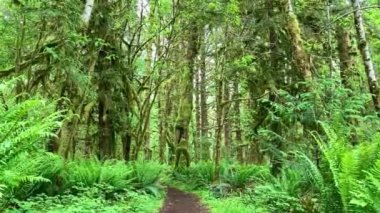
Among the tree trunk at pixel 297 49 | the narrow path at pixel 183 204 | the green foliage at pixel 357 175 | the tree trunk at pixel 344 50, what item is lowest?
the narrow path at pixel 183 204

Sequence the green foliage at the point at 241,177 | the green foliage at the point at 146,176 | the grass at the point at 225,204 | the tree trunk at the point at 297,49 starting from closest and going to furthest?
the grass at the point at 225,204 < the tree trunk at the point at 297,49 < the green foliage at the point at 146,176 < the green foliage at the point at 241,177

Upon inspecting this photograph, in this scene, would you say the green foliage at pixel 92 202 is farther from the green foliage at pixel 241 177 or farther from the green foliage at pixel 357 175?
the green foliage at pixel 357 175

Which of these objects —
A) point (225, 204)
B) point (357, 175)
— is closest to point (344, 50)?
point (225, 204)

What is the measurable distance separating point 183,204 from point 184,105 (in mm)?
8937

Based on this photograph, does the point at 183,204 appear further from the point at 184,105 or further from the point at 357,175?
the point at 184,105

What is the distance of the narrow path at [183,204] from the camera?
36.5 ft

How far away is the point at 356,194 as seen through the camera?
216 inches

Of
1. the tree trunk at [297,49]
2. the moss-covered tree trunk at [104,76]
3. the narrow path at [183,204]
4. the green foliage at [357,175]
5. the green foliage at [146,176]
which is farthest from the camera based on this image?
the moss-covered tree trunk at [104,76]

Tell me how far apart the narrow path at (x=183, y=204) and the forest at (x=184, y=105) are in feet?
0.13

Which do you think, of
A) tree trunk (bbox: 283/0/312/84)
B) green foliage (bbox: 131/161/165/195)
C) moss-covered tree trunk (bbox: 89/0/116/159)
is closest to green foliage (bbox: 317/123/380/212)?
tree trunk (bbox: 283/0/312/84)

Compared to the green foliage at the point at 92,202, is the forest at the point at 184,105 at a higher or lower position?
higher

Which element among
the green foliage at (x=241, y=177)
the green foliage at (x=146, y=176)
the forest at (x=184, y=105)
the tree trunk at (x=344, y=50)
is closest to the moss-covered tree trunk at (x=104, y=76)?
the forest at (x=184, y=105)

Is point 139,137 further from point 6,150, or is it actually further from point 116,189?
point 6,150

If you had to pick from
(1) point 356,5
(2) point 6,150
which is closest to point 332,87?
(1) point 356,5
